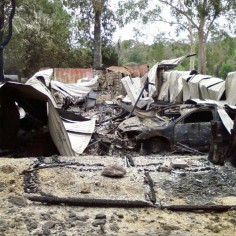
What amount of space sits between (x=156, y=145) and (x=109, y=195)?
493cm

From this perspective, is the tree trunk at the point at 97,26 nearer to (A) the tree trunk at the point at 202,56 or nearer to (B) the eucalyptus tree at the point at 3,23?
(A) the tree trunk at the point at 202,56

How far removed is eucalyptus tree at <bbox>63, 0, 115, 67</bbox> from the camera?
88.4 ft

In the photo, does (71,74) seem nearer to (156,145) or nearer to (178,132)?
(156,145)

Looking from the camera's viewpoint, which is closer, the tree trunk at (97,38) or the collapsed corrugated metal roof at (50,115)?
the collapsed corrugated metal roof at (50,115)

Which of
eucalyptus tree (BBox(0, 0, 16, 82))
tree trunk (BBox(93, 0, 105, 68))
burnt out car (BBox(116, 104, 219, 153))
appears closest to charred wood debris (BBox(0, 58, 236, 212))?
burnt out car (BBox(116, 104, 219, 153))

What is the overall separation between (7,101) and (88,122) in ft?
8.37

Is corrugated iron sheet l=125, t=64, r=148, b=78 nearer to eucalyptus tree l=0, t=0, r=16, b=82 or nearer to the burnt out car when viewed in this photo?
eucalyptus tree l=0, t=0, r=16, b=82

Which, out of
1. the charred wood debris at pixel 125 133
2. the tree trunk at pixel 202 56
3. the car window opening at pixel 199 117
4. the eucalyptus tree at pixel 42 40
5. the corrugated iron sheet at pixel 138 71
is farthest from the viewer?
the corrugated iron sheet at pixel 138 71

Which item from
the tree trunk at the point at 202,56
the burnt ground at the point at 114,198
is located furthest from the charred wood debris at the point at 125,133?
the tree trunk at the point at 202,56

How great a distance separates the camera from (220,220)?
4824mm

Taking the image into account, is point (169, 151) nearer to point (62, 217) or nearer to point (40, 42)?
point (62, 217)

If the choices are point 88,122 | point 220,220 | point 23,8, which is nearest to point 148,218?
point 220,220

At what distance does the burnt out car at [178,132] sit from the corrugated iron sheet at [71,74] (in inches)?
636

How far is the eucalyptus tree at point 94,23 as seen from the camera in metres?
26.9
